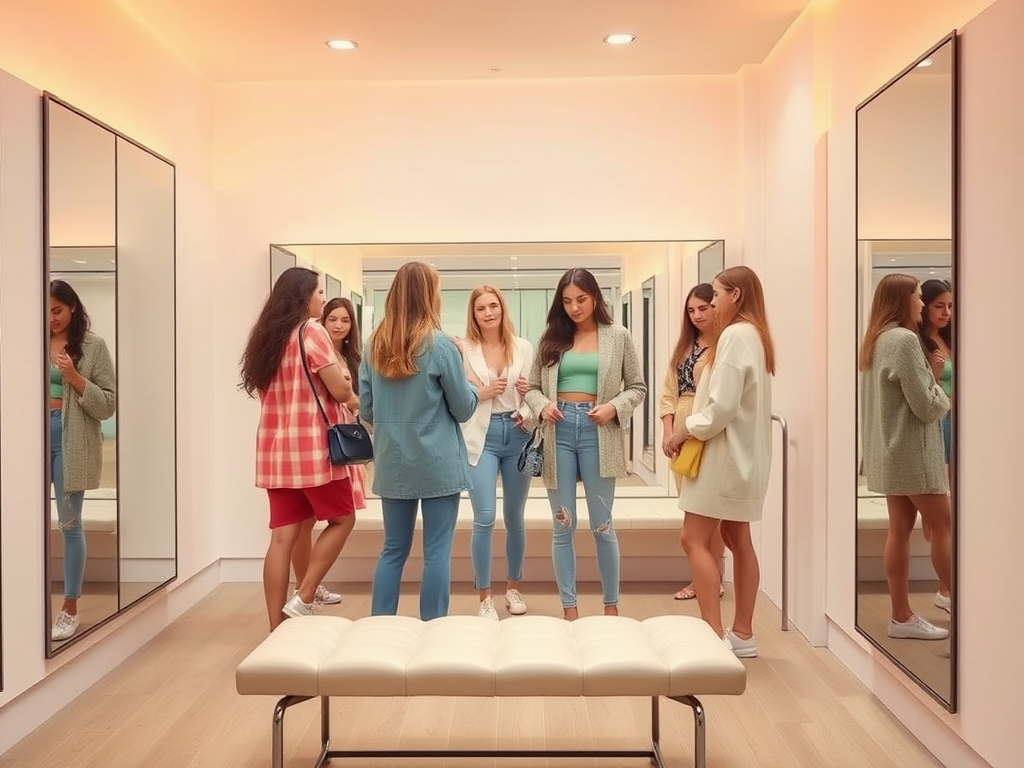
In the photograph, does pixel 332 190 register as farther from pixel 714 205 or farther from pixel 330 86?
pixel 714 205

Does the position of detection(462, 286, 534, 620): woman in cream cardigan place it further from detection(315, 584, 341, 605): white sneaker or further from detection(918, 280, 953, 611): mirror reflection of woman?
detection(918, 280, 953, 611): mirror reflection of woman

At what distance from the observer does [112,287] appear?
3752 mm

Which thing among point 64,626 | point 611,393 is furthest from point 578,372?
point 64,626

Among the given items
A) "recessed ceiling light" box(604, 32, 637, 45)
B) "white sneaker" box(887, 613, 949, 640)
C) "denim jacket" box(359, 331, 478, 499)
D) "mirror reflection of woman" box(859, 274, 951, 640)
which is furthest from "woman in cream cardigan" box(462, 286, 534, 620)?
"white sneaker" box(887, 613, 949, 640)

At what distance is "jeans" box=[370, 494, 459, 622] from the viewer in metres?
3.60

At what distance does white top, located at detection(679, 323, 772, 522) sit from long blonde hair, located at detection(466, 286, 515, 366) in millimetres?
1181

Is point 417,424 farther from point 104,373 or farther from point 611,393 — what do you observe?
point 104,373

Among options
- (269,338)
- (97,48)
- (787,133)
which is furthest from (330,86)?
(787,133)

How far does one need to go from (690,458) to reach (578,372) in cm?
71

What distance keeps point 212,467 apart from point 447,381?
239 cm

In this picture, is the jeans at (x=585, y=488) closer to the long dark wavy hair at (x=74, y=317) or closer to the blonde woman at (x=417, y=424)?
the blonde woman at (x=417, y=424)

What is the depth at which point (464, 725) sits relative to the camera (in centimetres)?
324

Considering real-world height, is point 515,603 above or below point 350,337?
below

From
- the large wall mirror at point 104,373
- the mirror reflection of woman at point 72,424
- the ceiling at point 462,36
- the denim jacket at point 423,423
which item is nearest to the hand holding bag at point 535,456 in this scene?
the denim jacket at point 423,423
